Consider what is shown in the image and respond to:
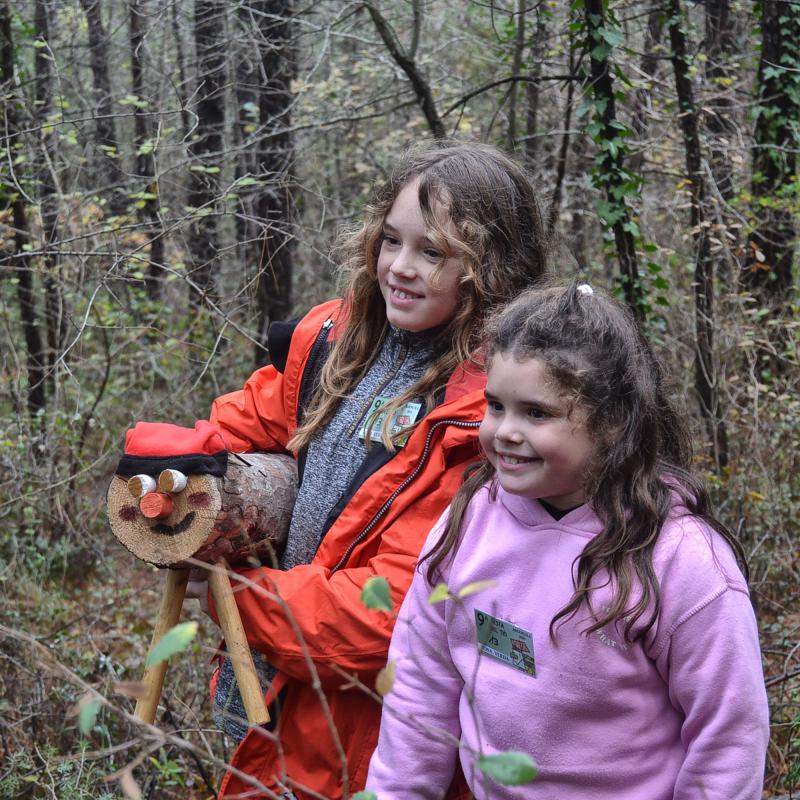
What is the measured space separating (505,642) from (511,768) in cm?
72

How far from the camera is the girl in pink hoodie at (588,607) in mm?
1773

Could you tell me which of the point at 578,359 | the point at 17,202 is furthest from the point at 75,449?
the point at 578,359

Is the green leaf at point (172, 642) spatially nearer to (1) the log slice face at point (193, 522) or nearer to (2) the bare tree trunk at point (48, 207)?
(1) the log slice face at point (193, 522)

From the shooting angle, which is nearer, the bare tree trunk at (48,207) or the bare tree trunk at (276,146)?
the bare tree trunk at (48,207)

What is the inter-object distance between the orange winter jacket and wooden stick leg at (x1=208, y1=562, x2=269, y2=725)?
6 cm

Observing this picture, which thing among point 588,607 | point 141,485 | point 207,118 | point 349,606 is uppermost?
point 207,118

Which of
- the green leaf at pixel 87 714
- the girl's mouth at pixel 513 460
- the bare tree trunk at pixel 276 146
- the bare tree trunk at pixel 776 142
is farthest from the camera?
the bare tree trunk at pixel 276 146

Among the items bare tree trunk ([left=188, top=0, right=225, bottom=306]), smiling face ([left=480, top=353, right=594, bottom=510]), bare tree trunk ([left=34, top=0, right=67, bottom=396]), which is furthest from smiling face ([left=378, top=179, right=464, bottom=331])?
bare tree trunk ([left=188, top=0, right=225, bottom=306])

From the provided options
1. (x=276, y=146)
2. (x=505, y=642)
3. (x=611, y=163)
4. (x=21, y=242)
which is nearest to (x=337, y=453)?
(x=505, y=642)

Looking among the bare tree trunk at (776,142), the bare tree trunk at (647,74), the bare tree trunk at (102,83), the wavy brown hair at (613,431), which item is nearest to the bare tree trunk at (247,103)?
the bare tree trunk at (102,83)

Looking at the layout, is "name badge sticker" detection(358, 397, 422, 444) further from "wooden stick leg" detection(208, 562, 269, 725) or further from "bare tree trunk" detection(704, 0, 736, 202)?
"bare tree trunk" detection(704, 0, 736, 202)

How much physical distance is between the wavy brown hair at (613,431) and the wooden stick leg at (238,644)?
49 centimetres

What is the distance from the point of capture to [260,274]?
407cm

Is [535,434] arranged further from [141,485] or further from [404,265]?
[141,485]
